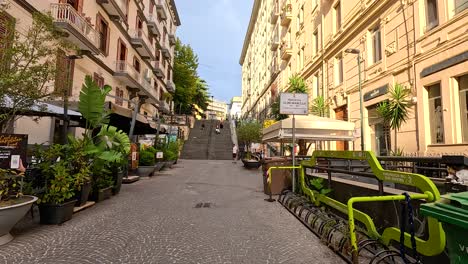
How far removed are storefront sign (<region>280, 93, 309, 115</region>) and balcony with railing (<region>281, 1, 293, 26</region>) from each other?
27.2 meters

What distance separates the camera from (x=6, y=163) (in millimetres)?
5270

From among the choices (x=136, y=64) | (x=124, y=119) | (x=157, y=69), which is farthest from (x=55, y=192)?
(x=157, y=69)

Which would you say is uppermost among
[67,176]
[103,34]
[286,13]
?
[286,13]

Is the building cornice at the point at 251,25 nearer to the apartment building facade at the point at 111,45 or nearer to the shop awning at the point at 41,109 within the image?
the apartment building facade at the point at 111,45

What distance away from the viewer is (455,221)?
7.63ft

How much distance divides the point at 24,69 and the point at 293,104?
6.43 metres

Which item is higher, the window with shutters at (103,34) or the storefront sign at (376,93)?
the window with shutters at (103,34)

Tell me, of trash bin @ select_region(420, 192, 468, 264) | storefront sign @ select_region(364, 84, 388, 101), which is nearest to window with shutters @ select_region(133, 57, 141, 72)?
storefront sign @ select_region(364, 84, 388, 101)

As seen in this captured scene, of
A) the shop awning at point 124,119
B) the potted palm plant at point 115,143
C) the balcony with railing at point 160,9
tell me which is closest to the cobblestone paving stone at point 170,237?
the potted palm plant at point 115,143

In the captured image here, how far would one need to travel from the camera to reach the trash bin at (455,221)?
2285 millimetres

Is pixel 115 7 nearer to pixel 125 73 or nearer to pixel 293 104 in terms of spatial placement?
pixel 125 73

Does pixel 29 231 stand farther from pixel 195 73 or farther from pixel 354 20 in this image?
pixel 195 73

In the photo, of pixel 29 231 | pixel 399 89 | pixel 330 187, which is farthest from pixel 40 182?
pixel 399 89

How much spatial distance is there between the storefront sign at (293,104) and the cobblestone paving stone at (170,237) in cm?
269
